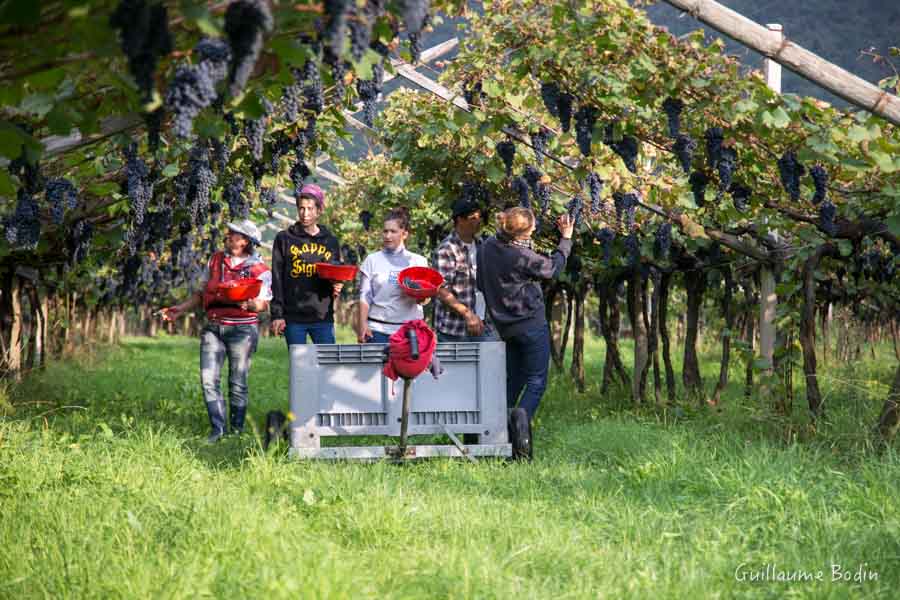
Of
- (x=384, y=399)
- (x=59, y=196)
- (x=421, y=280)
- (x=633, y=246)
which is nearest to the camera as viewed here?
(x=59, y=196)

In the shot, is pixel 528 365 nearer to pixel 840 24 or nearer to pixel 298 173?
pixel 298 173

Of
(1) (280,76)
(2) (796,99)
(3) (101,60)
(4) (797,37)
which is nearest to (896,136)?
(2) (796,99)

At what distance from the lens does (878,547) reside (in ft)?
11.4

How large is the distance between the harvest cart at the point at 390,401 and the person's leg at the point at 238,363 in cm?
151

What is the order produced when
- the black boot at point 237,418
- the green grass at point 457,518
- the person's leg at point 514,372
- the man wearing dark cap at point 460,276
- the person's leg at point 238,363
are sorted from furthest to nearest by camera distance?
the black boot at point 237,418, the person's leg at point 238,363, the man wearing dark cap at point 460,276, the person's leg at point 514,372, the green grass at point 457,518

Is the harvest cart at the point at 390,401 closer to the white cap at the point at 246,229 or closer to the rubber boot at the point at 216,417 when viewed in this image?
the rubber boot at the point at 216,417

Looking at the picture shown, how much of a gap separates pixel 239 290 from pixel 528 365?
6.20 ft

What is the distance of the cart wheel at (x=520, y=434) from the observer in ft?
17.5

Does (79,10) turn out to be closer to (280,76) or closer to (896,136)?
(280,76)

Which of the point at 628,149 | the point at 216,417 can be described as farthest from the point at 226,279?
the point at 628,149

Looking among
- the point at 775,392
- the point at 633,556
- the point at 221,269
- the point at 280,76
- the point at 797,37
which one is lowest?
the point at 633,556

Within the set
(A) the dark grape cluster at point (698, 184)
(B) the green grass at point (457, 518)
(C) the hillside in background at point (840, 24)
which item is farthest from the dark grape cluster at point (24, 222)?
(C) the hillside in background at point (840, 24)

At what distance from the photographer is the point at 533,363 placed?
5863 millimetres

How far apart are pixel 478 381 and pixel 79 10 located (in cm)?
337
